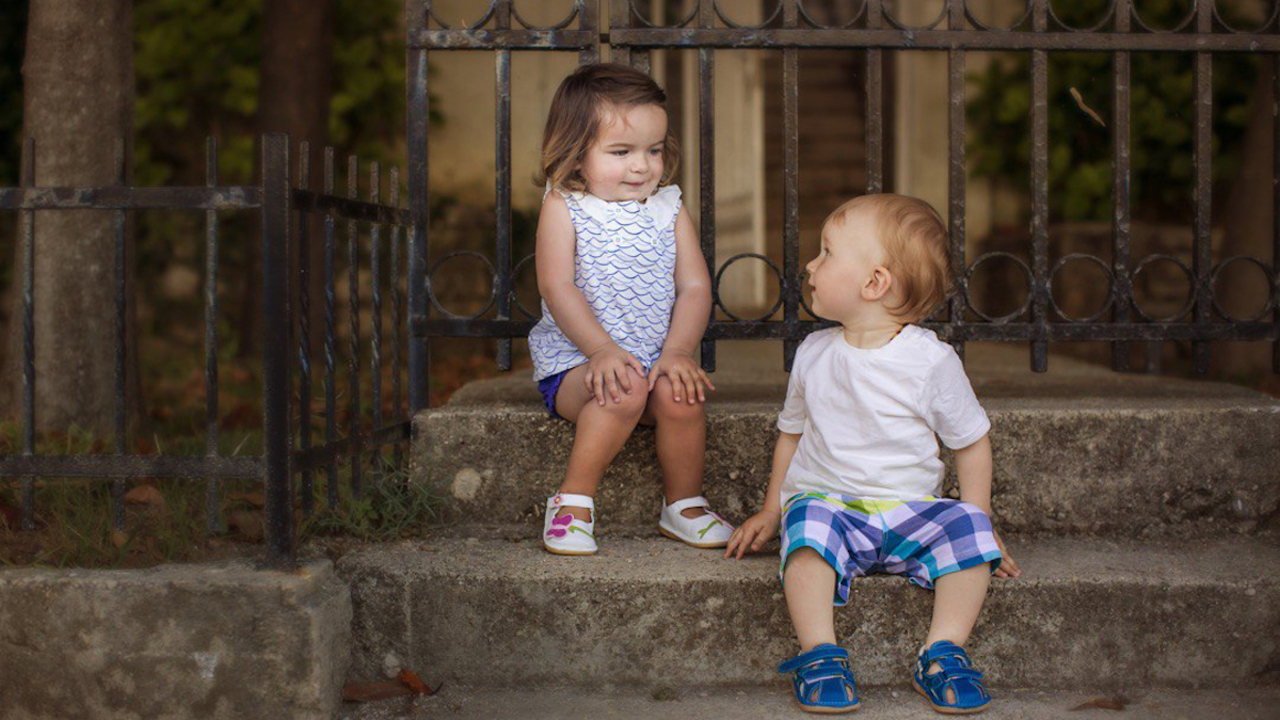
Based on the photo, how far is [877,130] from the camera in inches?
125

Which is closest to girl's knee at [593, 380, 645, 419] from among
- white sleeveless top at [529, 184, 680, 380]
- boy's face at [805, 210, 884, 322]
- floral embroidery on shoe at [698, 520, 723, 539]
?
white sleeveless top at [529, 184, 680, 380]

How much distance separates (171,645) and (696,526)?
1.09 meters

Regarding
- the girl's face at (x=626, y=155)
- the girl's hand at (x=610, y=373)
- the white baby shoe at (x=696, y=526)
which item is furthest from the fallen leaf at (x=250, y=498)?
the girl's face at (x=626, y=155)

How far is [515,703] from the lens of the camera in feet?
8.39

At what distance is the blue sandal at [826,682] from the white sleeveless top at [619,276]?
795 mm

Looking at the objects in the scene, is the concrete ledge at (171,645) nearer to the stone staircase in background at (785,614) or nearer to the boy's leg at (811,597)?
the stone staircase in background at (785,614)

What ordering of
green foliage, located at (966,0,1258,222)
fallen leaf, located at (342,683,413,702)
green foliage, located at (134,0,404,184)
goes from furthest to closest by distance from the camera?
green foliage, located at (134,0,404,184) → green foliage, located at (966,0,1258,222) → fallen leaf, located at (342,683,413,702)

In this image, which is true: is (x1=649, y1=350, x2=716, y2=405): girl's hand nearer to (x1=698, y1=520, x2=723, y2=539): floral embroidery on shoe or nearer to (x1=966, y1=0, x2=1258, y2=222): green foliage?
(x1=698, y1=520, x2=723, y2=539): floral embroidery on shoe

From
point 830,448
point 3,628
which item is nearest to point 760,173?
point 830,448

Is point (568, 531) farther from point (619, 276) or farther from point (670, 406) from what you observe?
point (619, 276)

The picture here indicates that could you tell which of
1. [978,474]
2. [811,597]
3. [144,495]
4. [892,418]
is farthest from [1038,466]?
[144,495]

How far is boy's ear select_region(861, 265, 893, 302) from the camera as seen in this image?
2619 millimetres

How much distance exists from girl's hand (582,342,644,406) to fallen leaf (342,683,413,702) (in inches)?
28.0

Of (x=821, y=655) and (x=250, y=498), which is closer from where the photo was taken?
(x=821, y=655)
